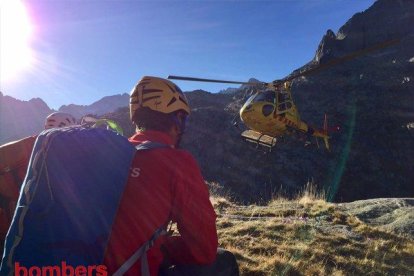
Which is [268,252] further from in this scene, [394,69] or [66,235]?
[394,69]

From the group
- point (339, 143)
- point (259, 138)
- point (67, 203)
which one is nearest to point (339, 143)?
point (339, 143)

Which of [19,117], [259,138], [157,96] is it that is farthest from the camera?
[19,117]

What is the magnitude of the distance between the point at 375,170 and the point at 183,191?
47084 mm

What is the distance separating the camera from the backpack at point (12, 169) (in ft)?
14.7

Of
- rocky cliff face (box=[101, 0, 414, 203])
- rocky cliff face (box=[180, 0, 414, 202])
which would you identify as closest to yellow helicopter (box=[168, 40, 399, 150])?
rocky cliff face (box=[101, 0, 414, 203])

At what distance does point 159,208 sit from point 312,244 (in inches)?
202

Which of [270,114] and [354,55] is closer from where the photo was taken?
[354,55]

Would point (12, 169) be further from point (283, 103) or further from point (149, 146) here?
point (283, 103)

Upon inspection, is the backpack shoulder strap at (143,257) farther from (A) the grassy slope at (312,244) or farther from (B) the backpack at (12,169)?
(A) the grassy slope at (312,244)

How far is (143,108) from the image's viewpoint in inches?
150

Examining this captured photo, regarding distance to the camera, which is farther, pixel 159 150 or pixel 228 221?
pixel 228 221

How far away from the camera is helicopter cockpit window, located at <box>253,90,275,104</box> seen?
16484mm

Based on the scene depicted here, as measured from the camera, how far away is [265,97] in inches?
651

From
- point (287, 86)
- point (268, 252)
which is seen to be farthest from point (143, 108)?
point (287, 86)
